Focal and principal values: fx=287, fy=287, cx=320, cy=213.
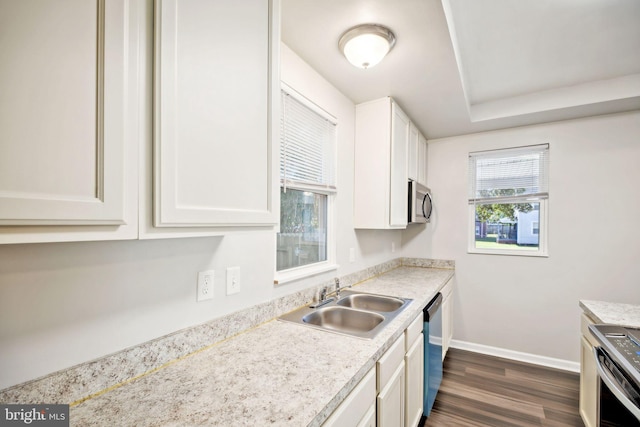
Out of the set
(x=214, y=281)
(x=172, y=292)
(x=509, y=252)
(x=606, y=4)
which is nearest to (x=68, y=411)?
(x=172, y=292)

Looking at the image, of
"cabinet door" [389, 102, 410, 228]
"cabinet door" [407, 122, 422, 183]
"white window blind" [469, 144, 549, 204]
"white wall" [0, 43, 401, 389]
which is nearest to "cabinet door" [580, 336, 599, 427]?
"cabinet door" [389, 102, 410, 228]

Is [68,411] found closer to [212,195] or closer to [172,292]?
[172,292]

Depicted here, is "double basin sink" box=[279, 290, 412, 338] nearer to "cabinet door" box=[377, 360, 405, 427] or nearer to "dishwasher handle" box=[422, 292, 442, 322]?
"dishwasher handle" box=[422, 292, 442, 322]

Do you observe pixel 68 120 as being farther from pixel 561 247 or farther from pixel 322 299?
pixel 561 247

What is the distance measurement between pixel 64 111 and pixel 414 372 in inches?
77.0

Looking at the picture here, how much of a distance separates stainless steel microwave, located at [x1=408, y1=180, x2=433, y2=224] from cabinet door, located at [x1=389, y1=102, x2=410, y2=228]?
0.23ft

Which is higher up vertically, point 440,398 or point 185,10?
point 185,10

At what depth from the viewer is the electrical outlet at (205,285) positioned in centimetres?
120

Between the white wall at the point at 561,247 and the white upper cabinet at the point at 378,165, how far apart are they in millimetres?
1282

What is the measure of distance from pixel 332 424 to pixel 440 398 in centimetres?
188

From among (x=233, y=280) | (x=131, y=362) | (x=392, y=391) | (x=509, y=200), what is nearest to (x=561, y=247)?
(x=509, y=200)

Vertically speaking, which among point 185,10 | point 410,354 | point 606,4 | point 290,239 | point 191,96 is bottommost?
point 410,354

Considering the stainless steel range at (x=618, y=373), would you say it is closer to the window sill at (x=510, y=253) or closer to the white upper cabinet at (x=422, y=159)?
the window sill at (x=510, y=253)

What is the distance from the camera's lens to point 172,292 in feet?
3.60
